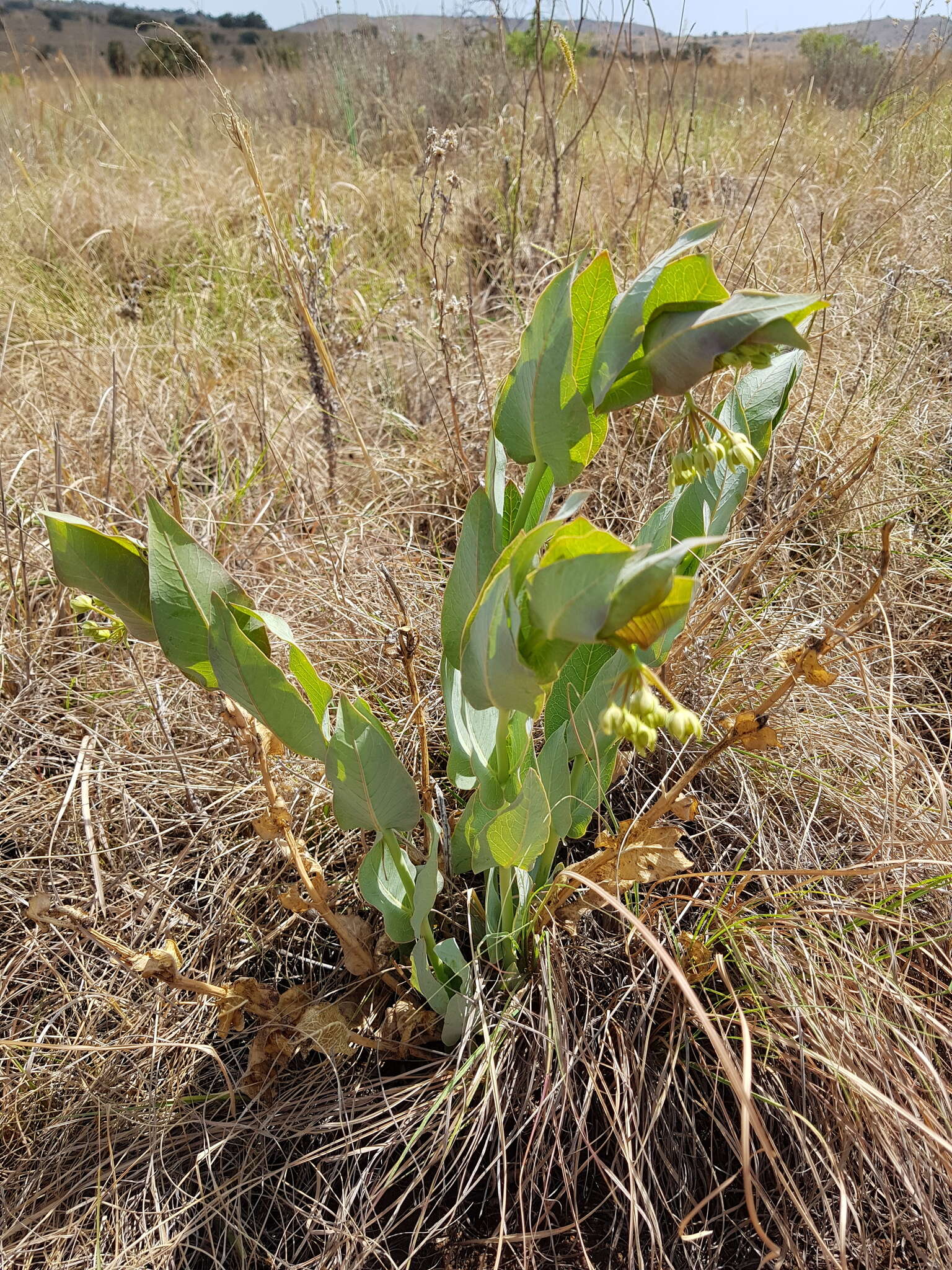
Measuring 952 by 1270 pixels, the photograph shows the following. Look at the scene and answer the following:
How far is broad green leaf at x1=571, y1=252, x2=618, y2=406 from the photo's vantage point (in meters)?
0.65

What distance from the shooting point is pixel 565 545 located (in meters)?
0.55

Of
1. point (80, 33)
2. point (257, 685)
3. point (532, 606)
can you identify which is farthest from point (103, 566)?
point (80, 33)

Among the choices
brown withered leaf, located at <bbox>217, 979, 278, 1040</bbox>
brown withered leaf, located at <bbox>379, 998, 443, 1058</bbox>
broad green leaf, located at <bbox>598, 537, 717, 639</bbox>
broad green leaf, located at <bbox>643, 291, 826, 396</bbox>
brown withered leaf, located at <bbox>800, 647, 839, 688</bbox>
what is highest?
broad green leaf, located at <bbox>643, 291, 826, 396</bbox>

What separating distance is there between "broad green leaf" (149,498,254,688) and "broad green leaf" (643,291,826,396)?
1.33 ft

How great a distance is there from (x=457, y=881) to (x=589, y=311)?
0.82 m

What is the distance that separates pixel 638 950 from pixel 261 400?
1466 mm

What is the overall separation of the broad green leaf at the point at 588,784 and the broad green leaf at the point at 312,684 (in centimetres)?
29

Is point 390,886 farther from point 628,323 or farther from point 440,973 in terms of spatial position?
point 628,323

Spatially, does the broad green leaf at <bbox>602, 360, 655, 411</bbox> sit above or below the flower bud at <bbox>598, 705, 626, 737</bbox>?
above

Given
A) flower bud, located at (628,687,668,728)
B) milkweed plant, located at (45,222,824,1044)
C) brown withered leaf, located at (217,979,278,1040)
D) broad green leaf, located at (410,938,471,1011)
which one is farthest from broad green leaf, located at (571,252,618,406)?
brown withered leaf, located at (217,979,278,1040)

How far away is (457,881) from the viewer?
1.19m

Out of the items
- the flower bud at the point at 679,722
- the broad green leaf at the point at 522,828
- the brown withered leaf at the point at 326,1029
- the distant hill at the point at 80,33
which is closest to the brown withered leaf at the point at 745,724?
the broad green leaf at the point at 522,828

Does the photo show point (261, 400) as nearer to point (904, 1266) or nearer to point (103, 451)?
point (103, 451)

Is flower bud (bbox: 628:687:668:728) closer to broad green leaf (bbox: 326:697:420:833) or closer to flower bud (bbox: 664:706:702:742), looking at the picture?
flower bud (bbox: 664:706:702:742)
